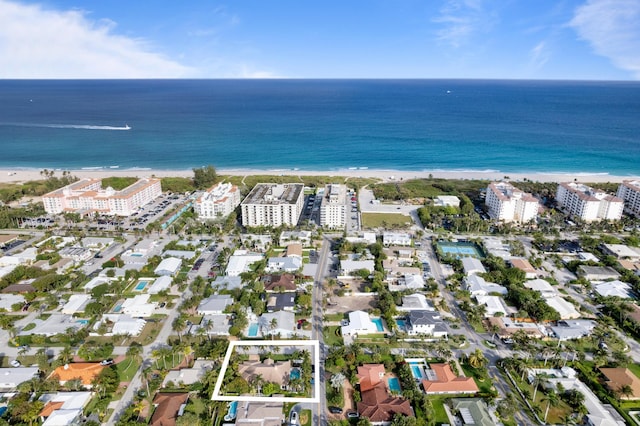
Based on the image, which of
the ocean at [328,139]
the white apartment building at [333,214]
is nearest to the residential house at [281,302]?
the white apartment building at [333,214]

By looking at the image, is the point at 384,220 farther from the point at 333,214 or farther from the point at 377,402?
the point at 377,402

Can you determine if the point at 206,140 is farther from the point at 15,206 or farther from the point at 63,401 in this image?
the point at 63,401

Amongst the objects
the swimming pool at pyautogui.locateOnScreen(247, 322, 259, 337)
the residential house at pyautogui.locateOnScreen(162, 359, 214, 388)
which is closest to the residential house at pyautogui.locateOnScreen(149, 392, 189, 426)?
the residential house at pyautogui.locateOnScreen(162, 359, 214, 388)

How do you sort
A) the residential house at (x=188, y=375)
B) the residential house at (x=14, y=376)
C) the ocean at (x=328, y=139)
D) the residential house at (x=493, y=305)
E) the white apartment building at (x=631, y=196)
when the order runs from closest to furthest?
the residential house at (x=14, y=376)
the residential house at (x=188, y=375)
the residential house at (x=493, y=305)
the white apartment building at (x=631, y=196)
the ocean at (x=328, y=139)

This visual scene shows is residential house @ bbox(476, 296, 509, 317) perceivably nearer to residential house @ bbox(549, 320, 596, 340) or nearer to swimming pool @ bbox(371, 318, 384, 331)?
residential house @ bbox(549, 320, 596, 340)

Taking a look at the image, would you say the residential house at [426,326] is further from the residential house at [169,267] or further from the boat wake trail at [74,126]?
the boat wake trail at [74,126]

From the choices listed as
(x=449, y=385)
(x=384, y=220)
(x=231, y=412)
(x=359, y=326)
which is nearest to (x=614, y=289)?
(x=449, y=385)

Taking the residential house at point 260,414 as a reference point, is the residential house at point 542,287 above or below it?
above
